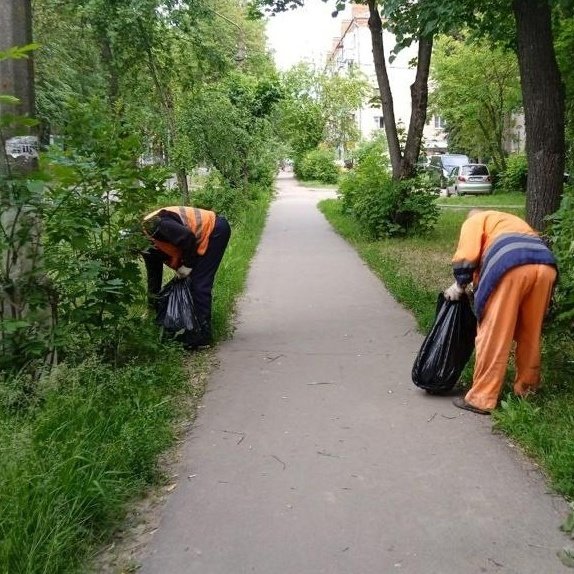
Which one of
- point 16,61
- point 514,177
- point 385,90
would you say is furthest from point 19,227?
point 514,177

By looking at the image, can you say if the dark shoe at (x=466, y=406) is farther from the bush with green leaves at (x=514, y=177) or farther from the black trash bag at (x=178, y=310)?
the bush with green leaves at (x=514, y=177)

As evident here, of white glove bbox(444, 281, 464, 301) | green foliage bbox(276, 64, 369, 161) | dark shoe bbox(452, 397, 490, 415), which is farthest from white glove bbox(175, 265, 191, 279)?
green foliage bbox(276, 64, 369, 161)

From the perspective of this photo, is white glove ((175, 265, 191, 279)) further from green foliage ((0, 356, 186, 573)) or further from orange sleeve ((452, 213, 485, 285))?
orange sleeve ((452, 213, 485, 285))

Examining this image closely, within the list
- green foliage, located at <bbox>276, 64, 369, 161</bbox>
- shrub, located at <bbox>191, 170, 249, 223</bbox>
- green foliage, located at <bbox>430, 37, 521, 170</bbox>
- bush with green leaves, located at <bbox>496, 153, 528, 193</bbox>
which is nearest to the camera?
shrub, located at <bbox>191, 170, 249, 223</bbox>

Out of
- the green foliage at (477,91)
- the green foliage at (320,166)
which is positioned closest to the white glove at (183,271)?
the green foliage at (477,91)

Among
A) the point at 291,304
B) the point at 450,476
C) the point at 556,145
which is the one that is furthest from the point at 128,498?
the point at 556,145

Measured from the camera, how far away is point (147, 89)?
45.2ft

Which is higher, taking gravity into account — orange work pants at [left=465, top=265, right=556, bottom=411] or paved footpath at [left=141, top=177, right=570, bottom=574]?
orange work pants at [left=465, top=265, right=556, bottom=411]

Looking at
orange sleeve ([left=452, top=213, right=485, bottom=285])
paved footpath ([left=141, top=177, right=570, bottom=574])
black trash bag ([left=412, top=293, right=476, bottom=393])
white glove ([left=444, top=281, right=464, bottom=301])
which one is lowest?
paved footpath ([left=141, top=177, right=570, bottom=574])

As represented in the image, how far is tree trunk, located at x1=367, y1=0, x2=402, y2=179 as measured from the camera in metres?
13.8

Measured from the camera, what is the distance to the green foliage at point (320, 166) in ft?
154

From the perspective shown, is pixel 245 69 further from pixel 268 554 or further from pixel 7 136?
pixel 268 554

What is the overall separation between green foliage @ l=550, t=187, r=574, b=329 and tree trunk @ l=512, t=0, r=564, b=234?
2.64 m

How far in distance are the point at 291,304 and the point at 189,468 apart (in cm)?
501
